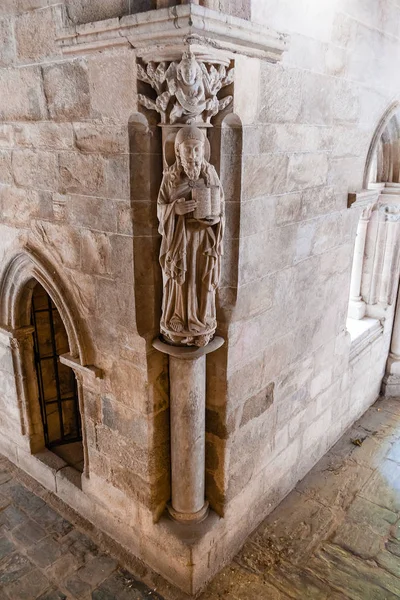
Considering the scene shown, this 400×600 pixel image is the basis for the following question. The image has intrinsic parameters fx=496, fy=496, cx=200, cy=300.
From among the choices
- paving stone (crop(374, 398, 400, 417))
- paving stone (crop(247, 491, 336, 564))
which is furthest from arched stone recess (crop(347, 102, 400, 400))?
paving stone (crop(247, 491, 336, 564))

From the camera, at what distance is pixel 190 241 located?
2619 mm

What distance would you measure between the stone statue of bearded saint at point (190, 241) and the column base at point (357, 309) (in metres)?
3.27

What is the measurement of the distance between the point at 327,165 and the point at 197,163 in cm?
155

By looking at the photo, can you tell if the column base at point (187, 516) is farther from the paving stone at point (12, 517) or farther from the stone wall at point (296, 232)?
the paving stone at point (12, 517)

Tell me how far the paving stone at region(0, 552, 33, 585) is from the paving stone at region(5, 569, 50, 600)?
0.15ft

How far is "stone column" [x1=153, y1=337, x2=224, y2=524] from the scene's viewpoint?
299cm

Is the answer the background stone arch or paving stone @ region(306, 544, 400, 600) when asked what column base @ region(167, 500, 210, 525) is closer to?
paving stone @ region(306, 544, 400, 600)

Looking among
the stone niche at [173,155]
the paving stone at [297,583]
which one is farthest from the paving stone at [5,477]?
the paving stone at [297,583]

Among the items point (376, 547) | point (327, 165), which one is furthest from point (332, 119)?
point (376, 547)

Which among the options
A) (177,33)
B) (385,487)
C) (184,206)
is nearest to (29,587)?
(184,206)

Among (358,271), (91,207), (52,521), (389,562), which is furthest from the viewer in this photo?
(358,271)

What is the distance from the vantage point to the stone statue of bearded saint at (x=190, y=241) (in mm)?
2477

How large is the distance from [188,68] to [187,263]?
0.95 metres

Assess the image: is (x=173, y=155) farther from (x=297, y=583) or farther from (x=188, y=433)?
(x=297, y=583)
